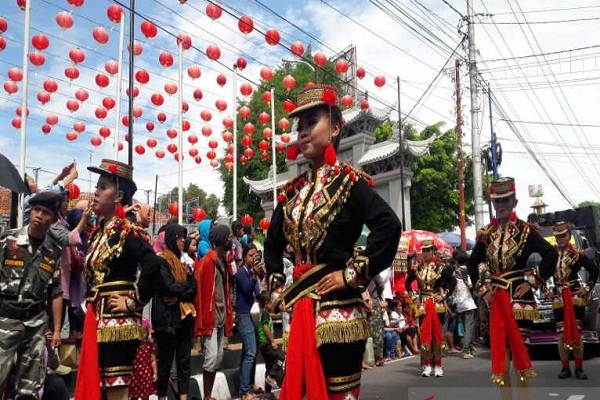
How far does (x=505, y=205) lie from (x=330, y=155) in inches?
122

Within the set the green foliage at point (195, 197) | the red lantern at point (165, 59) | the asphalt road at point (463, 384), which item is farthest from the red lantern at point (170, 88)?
the green foliage at point (195, 197)

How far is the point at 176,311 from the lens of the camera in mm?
6020

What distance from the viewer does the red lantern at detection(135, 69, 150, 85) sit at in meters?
15.9

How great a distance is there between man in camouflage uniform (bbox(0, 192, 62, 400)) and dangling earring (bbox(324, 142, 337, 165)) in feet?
8.12

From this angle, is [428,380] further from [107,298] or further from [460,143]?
[460,143]

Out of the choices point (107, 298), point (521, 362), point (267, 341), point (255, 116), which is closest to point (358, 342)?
point (107, 298)

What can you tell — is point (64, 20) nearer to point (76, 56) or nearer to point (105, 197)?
point (76, 56)

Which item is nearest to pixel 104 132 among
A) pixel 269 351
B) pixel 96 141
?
pixel 96 141

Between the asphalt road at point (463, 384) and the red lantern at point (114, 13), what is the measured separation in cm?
1062

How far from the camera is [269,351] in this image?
23.8 feet

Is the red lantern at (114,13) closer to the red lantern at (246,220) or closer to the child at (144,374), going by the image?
the red lantern at (246,220)

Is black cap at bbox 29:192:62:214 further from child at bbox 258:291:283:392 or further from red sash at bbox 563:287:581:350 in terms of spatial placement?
red sash at bbox 563:287:581:350

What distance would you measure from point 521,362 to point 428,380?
3.41 metres

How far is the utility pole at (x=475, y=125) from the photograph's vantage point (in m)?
19.2
